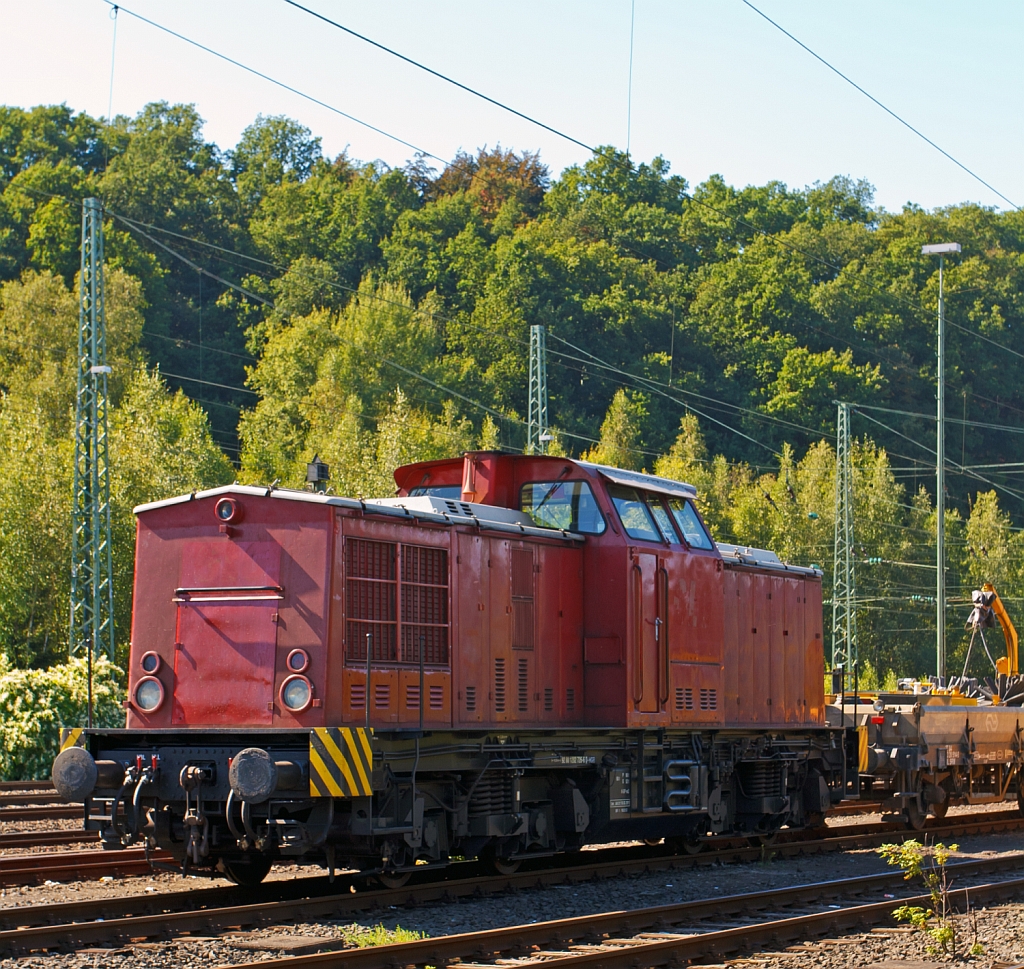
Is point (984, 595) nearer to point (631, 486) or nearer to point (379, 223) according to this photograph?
point (631, 486)

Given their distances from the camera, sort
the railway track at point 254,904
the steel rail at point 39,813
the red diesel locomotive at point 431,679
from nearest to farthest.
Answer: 1. the railway track at point 254,904
2. the red diesel locomotive at point 431,679
3. the steel rail at point 39,813

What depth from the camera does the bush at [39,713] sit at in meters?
21.5

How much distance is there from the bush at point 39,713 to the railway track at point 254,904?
11.2m

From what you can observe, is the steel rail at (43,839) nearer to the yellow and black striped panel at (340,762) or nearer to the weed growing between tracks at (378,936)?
the yellow and black striped panel at (340,762)

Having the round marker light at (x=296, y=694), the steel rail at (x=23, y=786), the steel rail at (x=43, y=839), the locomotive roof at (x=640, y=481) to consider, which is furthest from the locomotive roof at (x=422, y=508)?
the steel rail at (x=23, y=786)

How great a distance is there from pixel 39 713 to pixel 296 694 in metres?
12.8

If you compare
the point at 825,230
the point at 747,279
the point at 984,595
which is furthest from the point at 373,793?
the point at 825,230

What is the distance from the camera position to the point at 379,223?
8719 centimetres

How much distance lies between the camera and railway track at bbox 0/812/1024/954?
897cm

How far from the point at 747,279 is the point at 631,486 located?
7142cm

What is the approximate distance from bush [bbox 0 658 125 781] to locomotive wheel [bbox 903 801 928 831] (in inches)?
498

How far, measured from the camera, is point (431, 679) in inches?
450

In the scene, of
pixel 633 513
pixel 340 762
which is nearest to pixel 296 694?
pixel 340 762

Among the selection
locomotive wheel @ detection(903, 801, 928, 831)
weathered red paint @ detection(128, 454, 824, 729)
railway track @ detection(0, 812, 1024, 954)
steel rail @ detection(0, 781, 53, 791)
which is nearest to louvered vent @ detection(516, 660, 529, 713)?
weathered red paint @ detection(128, 454, 824, 729)
